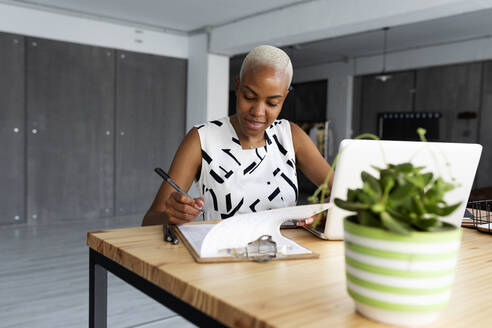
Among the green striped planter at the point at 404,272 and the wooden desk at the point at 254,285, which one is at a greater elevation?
the green striped planter at the point at 404,272

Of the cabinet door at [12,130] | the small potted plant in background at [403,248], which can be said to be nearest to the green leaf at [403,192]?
the small potted plant in background at [403,248]

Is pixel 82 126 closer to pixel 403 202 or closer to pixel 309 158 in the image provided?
pixel 309 158

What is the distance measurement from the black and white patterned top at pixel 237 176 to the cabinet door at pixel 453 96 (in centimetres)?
618

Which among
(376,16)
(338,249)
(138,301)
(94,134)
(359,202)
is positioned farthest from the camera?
(94,134)

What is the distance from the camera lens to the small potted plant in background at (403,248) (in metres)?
0.58

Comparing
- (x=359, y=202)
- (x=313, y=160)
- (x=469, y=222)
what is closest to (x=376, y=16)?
(x=313, y=160)

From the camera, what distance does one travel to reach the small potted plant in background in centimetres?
58

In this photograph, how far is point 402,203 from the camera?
1.96 ft

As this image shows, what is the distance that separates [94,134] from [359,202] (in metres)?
5.69

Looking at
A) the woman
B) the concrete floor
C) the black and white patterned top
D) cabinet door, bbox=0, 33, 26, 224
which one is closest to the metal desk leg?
the woman

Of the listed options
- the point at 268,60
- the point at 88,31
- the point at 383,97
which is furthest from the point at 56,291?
the point at 383,97

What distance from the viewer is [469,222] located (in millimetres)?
1481

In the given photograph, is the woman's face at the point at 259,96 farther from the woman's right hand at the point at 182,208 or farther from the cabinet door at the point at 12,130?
the cabinet door at the point at 12,130

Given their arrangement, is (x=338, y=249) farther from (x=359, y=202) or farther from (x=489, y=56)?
(x=489, y=56)
